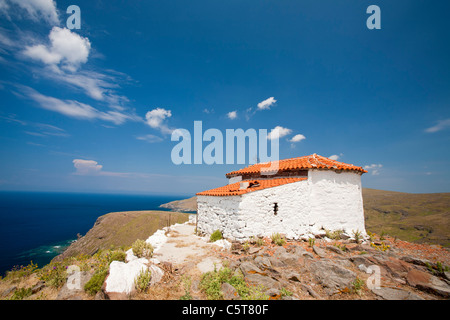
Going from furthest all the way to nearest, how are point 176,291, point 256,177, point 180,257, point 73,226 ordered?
point 73,226, point 256,177, point 180,257, point 176,291

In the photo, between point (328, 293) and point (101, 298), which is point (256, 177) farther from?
point (101, 298)

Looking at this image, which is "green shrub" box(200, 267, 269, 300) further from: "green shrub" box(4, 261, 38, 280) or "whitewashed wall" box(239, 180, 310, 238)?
"green shrub" box(4, 261, 38, 280)

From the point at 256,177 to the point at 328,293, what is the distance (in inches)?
408

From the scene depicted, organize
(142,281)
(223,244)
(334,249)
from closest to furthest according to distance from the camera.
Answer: (142,281) < (334,249) < (223,244)

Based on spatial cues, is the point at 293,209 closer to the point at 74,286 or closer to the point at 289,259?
the point at 289,259

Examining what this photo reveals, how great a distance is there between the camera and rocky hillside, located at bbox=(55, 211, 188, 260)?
4769 centimetres

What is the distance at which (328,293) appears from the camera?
613cm

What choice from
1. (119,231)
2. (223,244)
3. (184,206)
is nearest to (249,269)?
(223,244)

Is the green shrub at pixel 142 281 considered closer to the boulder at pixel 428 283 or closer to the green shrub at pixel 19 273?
the green shrub at pixel 19 273

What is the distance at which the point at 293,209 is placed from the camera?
12367 millimetres

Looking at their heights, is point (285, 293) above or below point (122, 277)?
below

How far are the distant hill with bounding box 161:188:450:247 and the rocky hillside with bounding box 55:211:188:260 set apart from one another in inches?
3076

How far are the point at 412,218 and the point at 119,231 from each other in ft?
426
